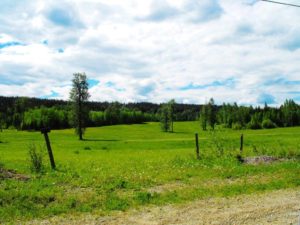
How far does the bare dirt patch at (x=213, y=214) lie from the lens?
9.12 metres

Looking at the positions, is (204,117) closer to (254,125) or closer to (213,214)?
(254,125)

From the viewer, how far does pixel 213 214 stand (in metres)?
9.73

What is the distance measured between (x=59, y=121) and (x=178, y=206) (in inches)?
5525

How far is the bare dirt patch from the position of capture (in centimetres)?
912

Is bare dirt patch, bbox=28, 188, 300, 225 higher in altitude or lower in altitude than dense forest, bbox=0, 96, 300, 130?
lower

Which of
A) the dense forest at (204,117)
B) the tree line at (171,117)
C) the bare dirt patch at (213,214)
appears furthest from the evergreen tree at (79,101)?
the bare dirt patch at (213,214)

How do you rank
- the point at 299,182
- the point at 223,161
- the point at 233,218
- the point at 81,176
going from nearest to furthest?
the point at 233,218
the point at 299,182
the point at 81,176
the point at 223,161

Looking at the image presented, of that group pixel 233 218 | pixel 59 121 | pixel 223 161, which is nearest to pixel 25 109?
pixel 59 121

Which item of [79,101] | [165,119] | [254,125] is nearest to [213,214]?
[79,101]

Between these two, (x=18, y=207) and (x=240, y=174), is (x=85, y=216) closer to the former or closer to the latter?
(x=18, y=207)

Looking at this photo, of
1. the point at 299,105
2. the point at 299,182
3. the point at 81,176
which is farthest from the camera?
the point at 299,105

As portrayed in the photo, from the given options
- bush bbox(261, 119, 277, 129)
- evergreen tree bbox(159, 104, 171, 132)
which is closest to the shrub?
bush bbox(261, 119, 277, 129)

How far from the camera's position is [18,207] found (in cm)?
1057

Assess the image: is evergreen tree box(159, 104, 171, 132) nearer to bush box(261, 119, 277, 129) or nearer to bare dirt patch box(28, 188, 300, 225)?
bush box(261, 119, 277, 129)
